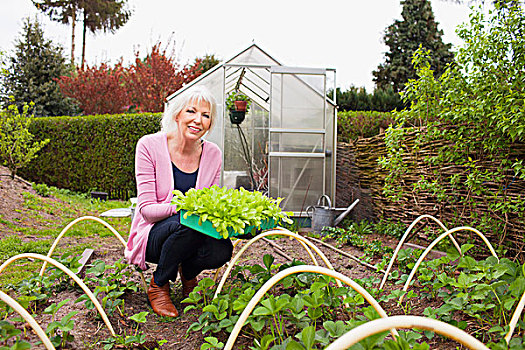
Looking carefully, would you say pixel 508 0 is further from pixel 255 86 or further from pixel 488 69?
pixel 255 86

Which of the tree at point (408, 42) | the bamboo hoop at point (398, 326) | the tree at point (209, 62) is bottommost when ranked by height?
the bamboo hoop at point (398, 326)

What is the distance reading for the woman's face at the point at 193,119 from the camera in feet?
7.44

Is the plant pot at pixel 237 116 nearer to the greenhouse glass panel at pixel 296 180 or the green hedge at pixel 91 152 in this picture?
the greenhouse glass panel at pixel 296 180

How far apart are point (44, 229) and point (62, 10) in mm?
14804

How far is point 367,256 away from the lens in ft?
12.2

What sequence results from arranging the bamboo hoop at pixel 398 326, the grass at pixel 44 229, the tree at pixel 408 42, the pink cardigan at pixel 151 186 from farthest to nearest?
the tree at pixel 408 42, the grass at pixel 44 229, the pink cardigan at pixel 151 186, the bamboo hoop at pixel 398 326

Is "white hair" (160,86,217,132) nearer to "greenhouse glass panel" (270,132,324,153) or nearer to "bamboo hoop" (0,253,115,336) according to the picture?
"bamboo hoop" (0,253,115,336)

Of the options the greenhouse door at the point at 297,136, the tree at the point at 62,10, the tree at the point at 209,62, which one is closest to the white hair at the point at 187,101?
the greenhouse door at the point at 297,136

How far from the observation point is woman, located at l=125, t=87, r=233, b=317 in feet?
6.88

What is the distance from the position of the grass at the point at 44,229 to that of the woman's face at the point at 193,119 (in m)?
1.06

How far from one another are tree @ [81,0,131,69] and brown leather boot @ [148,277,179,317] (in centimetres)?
1633

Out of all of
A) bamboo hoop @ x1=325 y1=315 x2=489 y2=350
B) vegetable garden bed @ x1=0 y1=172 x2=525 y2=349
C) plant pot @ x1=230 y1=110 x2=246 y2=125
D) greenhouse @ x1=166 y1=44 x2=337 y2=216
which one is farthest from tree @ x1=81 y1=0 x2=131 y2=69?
bamboo hoop @ x1=325 y1=315 x2=489 y2=350

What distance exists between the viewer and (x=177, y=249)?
2.05 meters

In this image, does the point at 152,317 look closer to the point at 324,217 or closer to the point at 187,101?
the point at 187,101
